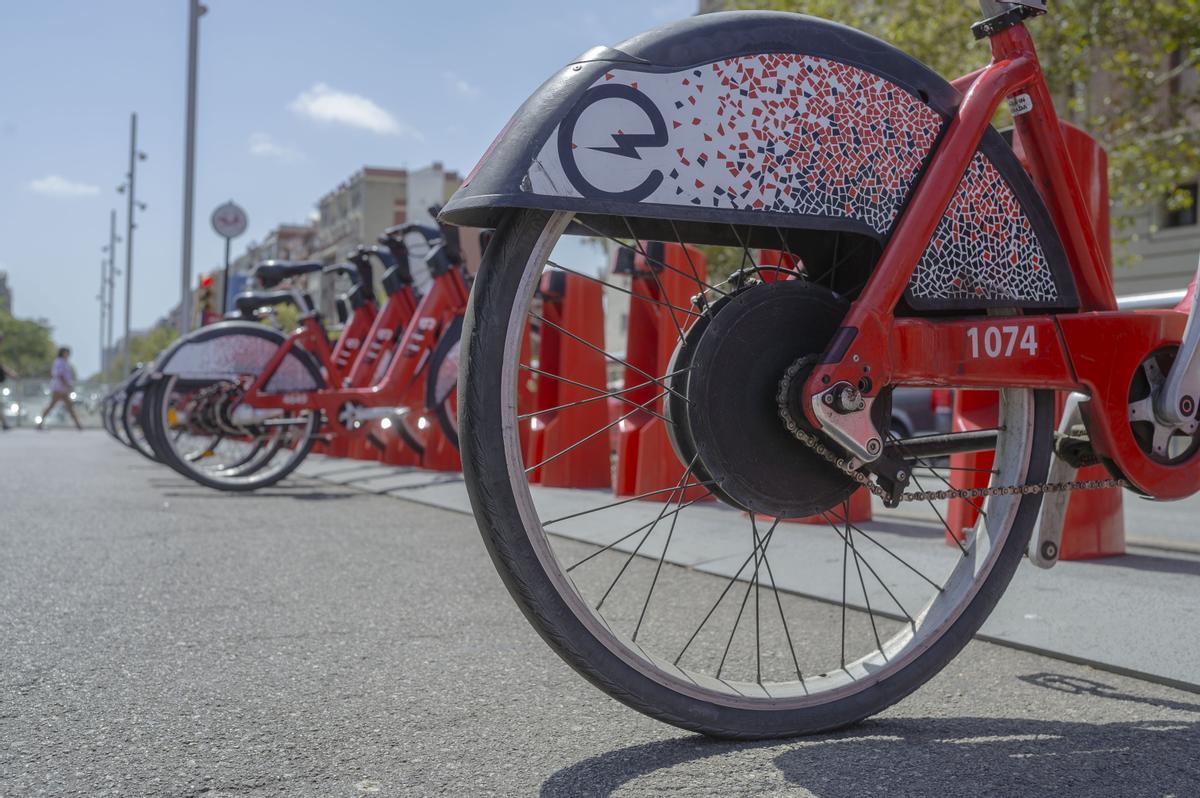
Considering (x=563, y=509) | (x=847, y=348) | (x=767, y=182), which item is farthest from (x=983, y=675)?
(x=563, y=509)

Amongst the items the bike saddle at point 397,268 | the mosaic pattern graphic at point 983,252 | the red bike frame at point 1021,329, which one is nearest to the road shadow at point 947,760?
the red bike frame at point 1021,329

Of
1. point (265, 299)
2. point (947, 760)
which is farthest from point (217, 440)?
point (947, 760)

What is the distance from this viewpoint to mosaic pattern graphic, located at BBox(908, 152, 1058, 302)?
95.0 inches

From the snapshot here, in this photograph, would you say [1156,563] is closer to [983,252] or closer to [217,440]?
[983,252]

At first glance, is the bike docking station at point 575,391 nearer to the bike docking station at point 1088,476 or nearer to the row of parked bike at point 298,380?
the row of parked bike at point 298,380

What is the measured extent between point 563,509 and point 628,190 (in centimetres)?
466

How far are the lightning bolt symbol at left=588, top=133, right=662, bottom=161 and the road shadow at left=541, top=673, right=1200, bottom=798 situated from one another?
3.55 feet

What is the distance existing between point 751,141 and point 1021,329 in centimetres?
74

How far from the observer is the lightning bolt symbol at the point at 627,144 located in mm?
2035

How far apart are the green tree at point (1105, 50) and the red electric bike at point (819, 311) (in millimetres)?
15854

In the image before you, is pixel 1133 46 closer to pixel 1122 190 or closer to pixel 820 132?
pixel 1122 190

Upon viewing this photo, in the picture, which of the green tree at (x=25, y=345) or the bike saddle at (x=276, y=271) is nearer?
the bike saddle at (x=276, y=271)

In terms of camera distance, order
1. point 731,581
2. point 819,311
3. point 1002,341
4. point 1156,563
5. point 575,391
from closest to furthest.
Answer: point 819,311 → point 1002,341 → point 731,581 → point 1156,563 → point 575,391

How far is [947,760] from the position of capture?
2143mm
